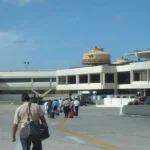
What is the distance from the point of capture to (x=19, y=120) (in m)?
8.70

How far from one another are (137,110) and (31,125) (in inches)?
996

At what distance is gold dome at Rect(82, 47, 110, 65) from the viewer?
356ft

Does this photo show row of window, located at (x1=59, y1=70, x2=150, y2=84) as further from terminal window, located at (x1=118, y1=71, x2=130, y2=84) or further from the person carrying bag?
the person carrying bag

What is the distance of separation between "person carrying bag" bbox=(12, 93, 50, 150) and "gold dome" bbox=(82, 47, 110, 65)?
3930 inches

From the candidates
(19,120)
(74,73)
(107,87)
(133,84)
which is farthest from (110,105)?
(19,120)

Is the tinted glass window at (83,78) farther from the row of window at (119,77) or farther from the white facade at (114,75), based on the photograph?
the white facade at (114,75)

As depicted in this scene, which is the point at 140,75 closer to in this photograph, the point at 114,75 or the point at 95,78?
the point at 114,75

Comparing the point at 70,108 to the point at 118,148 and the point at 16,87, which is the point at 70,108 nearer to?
the point at 118,148

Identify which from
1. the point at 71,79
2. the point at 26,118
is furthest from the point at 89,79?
the point at 26,118

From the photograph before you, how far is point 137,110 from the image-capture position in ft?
108

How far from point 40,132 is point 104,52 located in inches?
4067

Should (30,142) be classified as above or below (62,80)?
below

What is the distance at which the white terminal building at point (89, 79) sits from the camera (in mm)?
78750

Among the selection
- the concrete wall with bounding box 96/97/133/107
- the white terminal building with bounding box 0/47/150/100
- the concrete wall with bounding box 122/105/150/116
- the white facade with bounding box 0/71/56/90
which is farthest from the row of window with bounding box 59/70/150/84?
the concrete wall with bounding box 122/105/150/116
